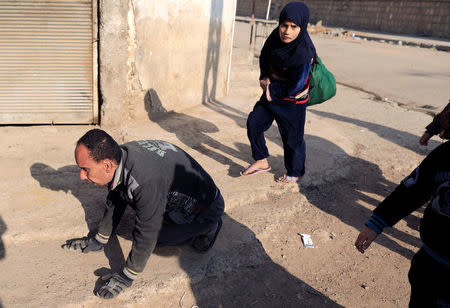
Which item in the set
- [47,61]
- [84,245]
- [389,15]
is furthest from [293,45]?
[389,15]

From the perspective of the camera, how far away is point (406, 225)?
347 centimetres

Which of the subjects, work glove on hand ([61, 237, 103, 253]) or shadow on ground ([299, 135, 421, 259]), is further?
shadow on ground ([299, 135, 421, 259])

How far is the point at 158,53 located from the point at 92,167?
3.10 meters

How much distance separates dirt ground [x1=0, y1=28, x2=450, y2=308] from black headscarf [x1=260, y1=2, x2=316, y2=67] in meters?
1.22

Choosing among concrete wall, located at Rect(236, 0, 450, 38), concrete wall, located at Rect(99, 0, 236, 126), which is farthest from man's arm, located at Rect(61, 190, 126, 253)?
concrete wall, located at Rect(236, 0, 450, 38)

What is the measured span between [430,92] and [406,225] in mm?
6493

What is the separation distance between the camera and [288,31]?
3123mm

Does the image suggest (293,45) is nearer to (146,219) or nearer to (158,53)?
(146,219)

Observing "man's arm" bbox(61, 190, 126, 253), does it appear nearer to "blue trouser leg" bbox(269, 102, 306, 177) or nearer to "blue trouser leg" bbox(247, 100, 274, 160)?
"blue trouser leg" bbox(247, 100, 274, 160)

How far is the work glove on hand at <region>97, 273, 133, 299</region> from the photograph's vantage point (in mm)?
2262

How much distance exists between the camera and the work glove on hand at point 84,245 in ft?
8.59

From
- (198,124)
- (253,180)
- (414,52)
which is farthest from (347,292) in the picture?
(414,52)

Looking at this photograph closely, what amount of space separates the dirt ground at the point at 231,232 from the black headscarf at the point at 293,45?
1.22 meters

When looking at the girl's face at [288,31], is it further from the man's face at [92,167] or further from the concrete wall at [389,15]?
the concrete wall at [389,15]
